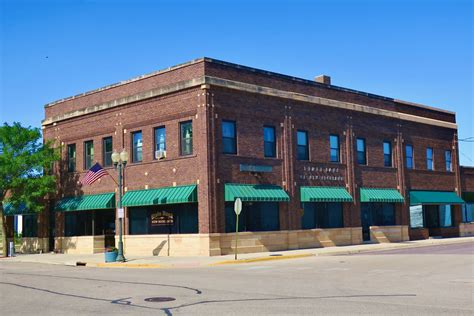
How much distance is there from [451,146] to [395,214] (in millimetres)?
10019

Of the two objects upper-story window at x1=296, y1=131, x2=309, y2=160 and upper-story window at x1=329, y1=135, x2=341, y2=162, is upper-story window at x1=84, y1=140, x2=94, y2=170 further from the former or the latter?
upper-story window at x1=329, y1=135, x2=341, y2=162

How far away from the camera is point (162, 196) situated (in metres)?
31.0

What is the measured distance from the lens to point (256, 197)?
3103cm

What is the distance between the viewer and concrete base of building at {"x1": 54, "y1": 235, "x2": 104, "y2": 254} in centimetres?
3544

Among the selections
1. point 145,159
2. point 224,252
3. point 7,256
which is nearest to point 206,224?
point 224,252

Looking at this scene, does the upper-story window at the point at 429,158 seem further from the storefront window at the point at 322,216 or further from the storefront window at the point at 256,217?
the storefront window at the point at 256,217

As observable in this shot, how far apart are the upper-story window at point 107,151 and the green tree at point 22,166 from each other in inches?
136

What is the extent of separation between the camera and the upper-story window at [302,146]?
114 feet

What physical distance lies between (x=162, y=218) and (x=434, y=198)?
70.0 ft

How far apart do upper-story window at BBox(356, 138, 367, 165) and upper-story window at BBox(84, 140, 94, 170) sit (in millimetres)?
16811

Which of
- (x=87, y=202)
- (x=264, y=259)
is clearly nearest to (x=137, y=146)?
(x=87, y=202)

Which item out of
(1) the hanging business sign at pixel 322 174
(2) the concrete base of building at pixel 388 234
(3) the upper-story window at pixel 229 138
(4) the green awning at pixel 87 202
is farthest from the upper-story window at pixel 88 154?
(2) the concrete base of building at pixel 388 234

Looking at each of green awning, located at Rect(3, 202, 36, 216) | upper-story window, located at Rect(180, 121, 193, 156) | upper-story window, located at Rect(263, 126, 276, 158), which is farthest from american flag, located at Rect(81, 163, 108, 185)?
upper-story window, located at Rect(263, 126, 276, 158)

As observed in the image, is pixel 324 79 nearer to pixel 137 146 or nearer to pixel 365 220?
pixel 365 220
